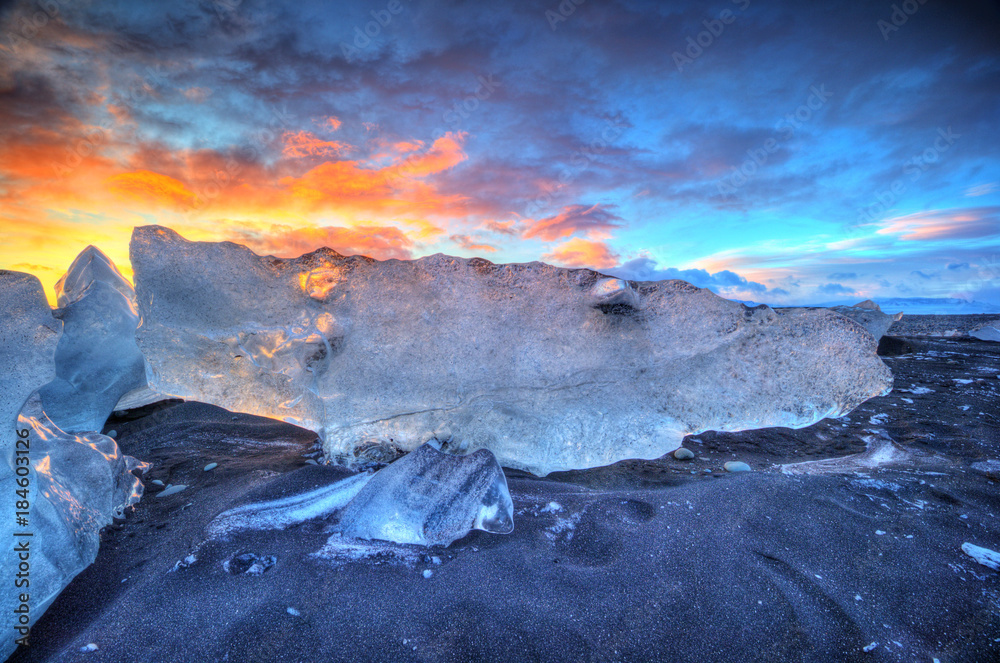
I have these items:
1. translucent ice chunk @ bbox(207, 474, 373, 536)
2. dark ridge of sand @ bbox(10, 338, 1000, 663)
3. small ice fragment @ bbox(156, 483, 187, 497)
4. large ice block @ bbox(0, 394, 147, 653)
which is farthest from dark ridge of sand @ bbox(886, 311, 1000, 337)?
large ice block @ bbox(0, 394, 147, 653)

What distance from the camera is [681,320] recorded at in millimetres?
2549

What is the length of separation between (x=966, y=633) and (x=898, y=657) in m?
0.34

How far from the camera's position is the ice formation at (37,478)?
151 centimetres

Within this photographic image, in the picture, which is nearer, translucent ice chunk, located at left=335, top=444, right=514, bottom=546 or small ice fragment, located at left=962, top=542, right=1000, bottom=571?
small ice fragment, located at left=962, top=542, right=1000, bottom=571

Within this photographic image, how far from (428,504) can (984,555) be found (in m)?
2.46

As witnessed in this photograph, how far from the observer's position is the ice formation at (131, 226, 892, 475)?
2.42m

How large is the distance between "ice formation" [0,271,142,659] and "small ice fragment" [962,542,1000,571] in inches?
145

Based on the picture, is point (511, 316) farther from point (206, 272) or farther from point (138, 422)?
point (138, 422)

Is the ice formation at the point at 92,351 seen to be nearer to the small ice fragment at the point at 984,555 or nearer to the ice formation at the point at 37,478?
the ice formation at the point at 37,478

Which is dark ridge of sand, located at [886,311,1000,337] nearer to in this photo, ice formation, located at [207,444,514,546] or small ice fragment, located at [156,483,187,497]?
ice formation, located at [207,444,514,546]

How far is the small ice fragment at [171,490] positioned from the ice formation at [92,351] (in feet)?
2.75

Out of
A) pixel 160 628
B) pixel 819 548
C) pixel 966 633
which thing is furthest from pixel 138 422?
pixel 966 633

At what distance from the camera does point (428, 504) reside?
1960 mm

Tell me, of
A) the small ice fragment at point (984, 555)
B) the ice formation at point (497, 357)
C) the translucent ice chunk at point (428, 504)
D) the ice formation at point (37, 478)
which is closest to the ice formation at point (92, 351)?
the ice formation at point (497, 357)
